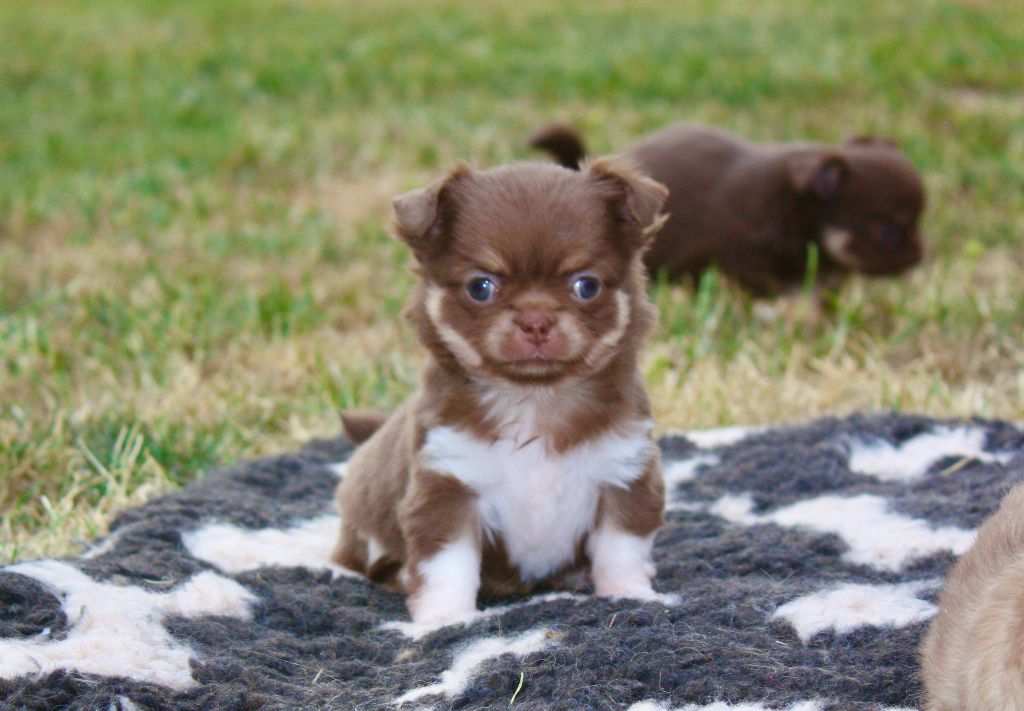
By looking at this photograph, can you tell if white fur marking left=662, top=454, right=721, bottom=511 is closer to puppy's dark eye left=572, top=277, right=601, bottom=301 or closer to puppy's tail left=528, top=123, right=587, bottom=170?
puppy's dark eye left=572, top=277, right=601, bottom=301

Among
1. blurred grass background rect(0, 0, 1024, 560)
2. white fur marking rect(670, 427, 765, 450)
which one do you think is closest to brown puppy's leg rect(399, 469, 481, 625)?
blurred grass background rect(0, 0, 1024, 560)

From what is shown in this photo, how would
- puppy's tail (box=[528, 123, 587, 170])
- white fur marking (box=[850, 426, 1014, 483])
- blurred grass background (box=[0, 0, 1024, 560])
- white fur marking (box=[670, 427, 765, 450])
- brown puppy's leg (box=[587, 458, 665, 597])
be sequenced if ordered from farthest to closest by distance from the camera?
puppy's tail (box=[528, 123, 587, 170])
blurred grass background (box=[0, 0, 1024, 560])
white fur marking (box=[670, 427, 765, 450])
white fur marking (box=[850, 426, 1014, 483])
brown puppy's leg (box=[587, 458, 665, 597])

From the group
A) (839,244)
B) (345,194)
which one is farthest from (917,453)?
(345,194)

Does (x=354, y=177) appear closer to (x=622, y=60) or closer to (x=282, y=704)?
(x=622, y=60)

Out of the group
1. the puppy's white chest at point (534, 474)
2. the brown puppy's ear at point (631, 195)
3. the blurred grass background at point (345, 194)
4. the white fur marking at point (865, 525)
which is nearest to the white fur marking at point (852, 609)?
the white fur marking at point (865, 525)

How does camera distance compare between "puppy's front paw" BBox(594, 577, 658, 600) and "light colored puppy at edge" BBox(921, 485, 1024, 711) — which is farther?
"puppy's front paw" BBox(594, 577, 658, 600)

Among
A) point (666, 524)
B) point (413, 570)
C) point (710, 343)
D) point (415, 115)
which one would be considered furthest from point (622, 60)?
point (413, 570)

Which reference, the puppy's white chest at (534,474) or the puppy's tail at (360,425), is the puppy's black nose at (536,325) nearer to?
the puppy's white chest at (534,474)

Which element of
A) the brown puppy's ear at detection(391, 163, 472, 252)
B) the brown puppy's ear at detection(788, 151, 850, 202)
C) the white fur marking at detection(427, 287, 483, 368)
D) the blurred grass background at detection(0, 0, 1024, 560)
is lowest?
the blurred grass background at detection(0, 0, 1024, 560)
